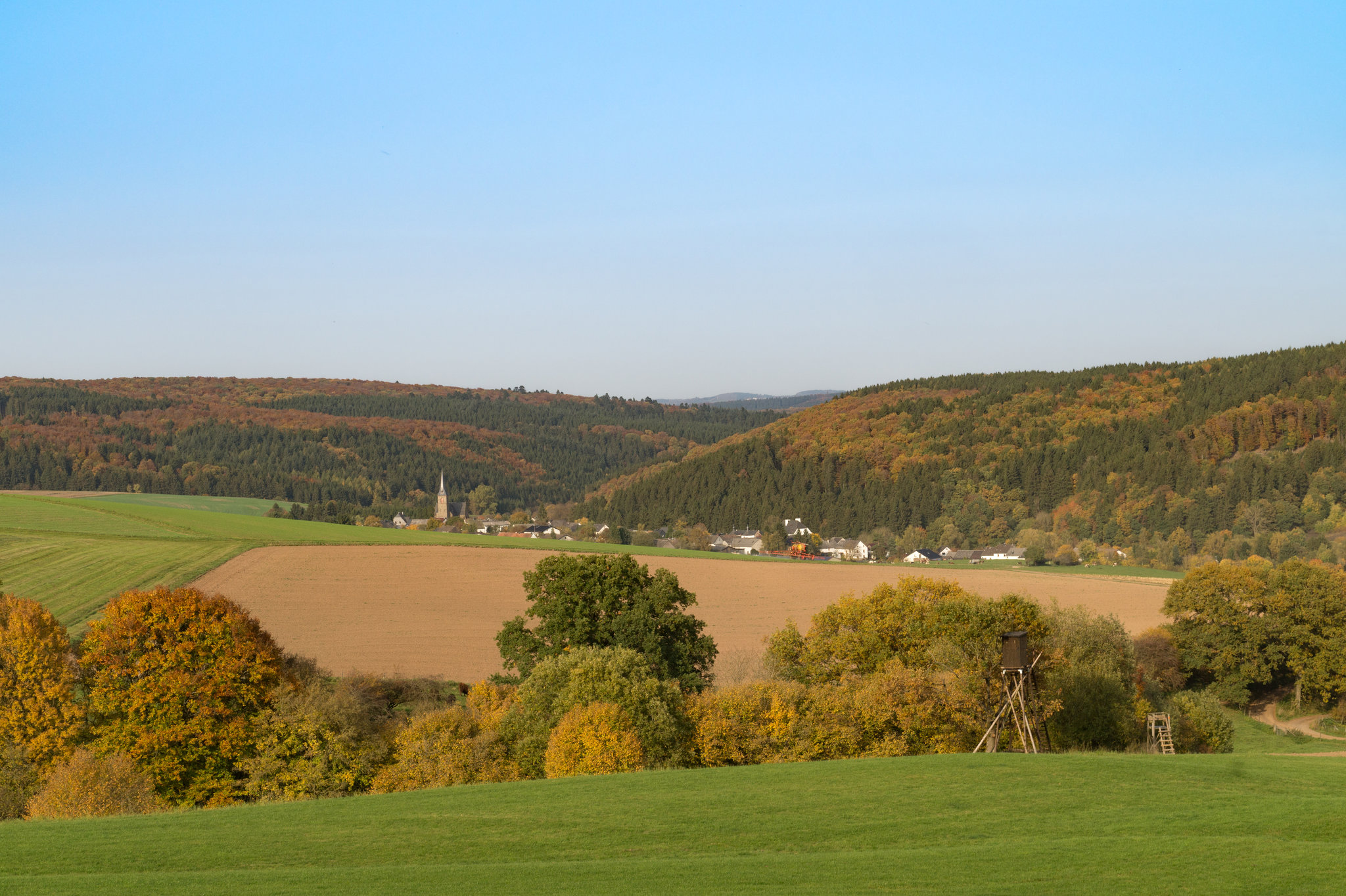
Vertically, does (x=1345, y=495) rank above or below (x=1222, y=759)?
above

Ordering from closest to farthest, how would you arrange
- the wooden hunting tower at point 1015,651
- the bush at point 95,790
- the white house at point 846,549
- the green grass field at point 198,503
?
the bush at point 95,790, the wooden hunting tower at point 1015,651, the green grass field at point 198,503, the white house at point 846,549

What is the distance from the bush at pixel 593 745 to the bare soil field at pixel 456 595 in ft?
59.6

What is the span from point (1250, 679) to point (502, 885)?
2227 inches

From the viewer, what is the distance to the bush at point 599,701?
117 feet

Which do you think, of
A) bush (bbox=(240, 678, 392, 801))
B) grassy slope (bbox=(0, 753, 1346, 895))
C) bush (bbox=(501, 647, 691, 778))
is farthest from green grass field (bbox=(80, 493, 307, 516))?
grassy slope (bbox=(0, 753, 1346, 895))

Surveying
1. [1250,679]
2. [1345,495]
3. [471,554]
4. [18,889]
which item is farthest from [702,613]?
[1345,495]

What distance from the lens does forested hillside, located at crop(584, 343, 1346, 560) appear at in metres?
144

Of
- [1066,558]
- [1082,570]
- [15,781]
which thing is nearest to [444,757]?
[15,781]

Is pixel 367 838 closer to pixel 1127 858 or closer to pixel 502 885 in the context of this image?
pixel 502 885

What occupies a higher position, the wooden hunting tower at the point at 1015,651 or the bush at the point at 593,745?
the wooden hunting tower at the point at 1015,651

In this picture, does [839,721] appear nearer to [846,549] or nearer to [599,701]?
[599,701]

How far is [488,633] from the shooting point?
205 ft

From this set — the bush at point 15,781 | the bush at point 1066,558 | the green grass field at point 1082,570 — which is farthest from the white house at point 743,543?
the bush at point 15,781

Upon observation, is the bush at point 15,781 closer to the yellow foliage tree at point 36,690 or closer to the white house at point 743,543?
the yellow foliage tree at point 36,690
